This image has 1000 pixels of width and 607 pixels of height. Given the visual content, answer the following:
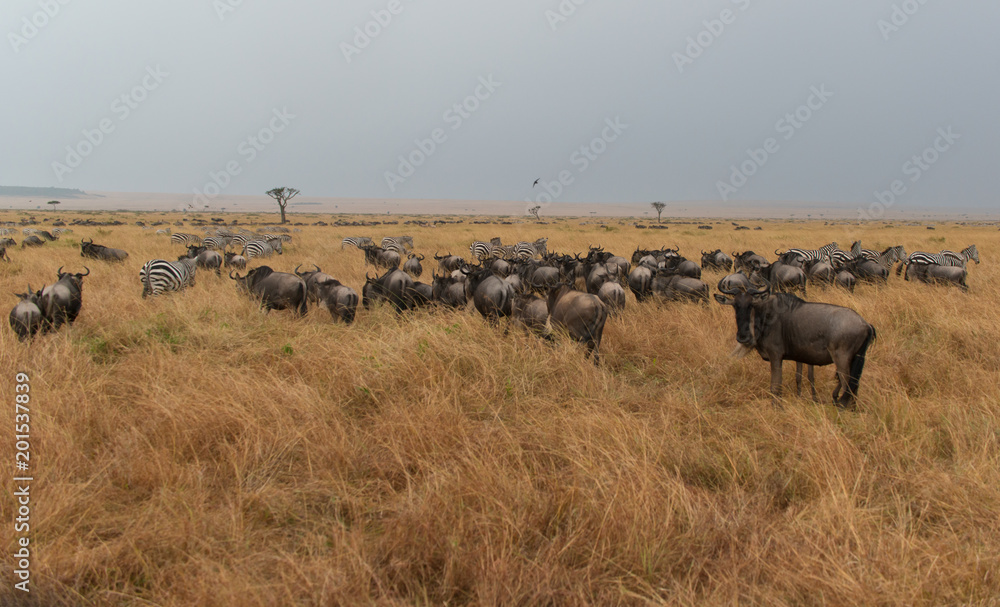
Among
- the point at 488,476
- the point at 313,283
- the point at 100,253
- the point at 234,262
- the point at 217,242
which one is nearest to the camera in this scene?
the point at 488,476

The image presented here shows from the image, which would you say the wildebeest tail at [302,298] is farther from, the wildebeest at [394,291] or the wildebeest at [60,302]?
the wildebeest at [60,302]

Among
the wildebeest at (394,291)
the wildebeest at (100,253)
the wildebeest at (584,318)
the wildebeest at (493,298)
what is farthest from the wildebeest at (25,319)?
the wildebeest at (100,253)

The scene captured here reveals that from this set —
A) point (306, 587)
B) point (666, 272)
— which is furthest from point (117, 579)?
point (666, 272)

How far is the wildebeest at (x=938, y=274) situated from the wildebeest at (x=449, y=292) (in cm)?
1153

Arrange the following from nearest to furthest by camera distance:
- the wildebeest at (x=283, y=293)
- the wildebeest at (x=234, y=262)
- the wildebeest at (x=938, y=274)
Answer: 1. the wildebeest at (x=283, y=293)
2. the wildebeest at (x=938, y=274)
3. the wildebeest at (x=234, y=262)

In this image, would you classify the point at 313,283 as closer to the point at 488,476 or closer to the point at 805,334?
the point at 488,476

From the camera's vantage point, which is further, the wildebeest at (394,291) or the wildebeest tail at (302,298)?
the wildebeest at (394,291)

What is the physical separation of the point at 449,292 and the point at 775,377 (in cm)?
654

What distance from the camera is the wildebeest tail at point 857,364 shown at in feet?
16.0

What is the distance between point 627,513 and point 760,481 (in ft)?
4.45

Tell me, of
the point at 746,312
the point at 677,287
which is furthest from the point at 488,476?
the point at 677,287

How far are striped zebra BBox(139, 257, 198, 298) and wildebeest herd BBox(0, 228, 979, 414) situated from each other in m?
0.03

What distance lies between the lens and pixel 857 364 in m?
4.99

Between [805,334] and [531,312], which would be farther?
[531,312]
